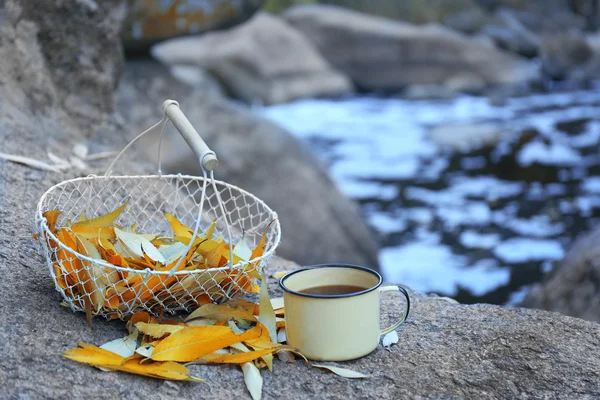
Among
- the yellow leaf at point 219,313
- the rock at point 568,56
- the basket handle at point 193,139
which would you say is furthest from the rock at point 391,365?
the rock at point 568,56

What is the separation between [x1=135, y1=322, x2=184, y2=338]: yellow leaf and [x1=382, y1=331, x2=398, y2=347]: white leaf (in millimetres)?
382

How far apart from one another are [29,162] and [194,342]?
105cm

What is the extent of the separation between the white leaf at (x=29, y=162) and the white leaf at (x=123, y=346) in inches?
38.3

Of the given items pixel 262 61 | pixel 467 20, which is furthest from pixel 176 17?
pixel 467 20

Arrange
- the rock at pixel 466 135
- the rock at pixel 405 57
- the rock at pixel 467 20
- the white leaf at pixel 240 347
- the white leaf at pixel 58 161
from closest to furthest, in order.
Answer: the white leaf at pixel 240 347
the white leaf at pixel 58 161
the rock at pixel 466 135
the rock at pixel 405 57
the rock at pixel 467 20

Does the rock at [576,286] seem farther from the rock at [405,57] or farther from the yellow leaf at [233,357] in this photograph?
the rock at [405,57]

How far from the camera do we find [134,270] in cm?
124

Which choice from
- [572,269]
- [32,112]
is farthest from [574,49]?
[32,112]

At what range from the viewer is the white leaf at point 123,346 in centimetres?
123

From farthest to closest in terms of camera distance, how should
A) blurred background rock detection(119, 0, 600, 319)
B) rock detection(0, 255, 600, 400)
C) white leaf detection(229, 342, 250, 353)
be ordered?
blurred background rock detection(119, 0, 600, 319) → white leaf detection(229, 342, 250, 353) → rock detection(0, 255, 600, 400)

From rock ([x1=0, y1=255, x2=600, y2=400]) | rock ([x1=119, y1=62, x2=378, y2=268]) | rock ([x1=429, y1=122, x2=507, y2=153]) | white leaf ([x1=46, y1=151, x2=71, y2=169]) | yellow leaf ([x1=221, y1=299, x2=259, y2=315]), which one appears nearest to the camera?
rock ([x1=0, y1=255, x2=600, y2=400])

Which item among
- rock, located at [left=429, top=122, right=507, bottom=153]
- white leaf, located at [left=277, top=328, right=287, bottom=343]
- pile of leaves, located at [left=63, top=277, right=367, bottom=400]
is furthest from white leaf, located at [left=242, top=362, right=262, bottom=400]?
rock, located at [left=429, top=122, right=507, bottom=153]

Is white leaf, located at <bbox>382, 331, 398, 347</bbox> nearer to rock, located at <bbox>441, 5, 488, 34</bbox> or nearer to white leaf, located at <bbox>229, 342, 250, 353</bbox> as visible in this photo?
white leaf, located at <bbox>229, 342, 250, 353</bbox>

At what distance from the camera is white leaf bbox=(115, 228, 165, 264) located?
1.36 meters
